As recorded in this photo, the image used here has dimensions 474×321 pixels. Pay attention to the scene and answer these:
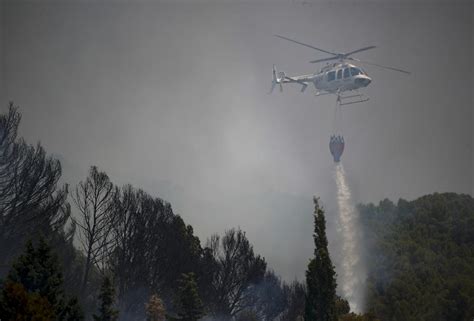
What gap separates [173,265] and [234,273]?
1289cm

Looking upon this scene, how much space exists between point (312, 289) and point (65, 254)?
93.9 feet

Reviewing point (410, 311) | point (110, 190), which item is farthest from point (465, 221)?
point (110, 190)

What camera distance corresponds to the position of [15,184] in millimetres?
51938

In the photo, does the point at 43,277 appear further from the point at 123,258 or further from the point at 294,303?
the point at 294,303

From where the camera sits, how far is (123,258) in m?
65.0

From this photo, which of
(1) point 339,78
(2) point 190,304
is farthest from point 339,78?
(2) point 190,304

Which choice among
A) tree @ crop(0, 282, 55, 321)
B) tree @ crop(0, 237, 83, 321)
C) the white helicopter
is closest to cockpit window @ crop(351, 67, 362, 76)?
the white helicopter

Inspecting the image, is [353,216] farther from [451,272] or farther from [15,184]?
[15,184]

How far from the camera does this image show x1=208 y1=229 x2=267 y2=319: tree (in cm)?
7850

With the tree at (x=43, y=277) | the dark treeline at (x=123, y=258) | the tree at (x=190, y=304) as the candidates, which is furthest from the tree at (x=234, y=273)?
the tree at (x=43, y=277)

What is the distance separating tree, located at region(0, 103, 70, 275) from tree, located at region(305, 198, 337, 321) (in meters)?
25.4

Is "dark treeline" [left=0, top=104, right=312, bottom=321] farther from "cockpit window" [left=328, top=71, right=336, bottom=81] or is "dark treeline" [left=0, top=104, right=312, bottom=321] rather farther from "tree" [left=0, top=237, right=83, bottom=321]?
"cockpit window" [left=328, top=71, right=336, bottom=81]

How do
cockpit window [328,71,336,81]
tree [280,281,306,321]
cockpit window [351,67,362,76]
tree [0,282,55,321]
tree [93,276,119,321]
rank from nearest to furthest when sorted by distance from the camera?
tree [0,282,55,321], tree [93,276,119,321], cockpit window [351,67,362,76], cockpit window [328,71,336,81], tree [280,281,306,321]

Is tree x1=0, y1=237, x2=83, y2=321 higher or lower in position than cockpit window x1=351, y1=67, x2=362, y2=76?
lower
